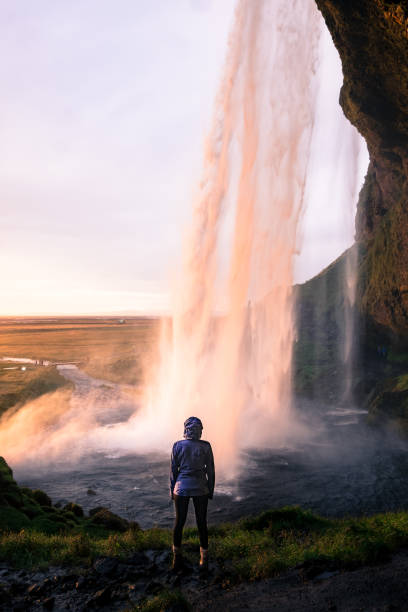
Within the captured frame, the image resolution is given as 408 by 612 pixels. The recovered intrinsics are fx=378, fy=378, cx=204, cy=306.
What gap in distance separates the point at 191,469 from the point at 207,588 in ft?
6.84

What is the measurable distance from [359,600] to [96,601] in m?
4.57

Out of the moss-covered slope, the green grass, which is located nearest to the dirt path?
the green grass

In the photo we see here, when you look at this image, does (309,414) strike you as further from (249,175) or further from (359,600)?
(359,600)

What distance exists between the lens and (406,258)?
3759cm

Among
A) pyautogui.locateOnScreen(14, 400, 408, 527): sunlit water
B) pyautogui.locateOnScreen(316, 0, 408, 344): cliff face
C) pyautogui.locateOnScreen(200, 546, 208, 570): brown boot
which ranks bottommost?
pyautogui.locateOnScreen(14, 400, 408, 527): sunlit water

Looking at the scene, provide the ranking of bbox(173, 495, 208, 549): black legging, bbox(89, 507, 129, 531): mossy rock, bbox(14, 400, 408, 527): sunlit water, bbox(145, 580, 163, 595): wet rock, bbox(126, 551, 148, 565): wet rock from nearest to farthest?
bbox(145, 580, 163, 595): wet rock, bbox(173, 495, 208, 549): black legging, bbox(126, 551, 148, 565): wet rock, bbox(89, 507, 129, 531): mossy rock, bbox(14, 400, 408, 527): sunlit water

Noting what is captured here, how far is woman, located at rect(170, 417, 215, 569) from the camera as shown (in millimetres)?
7594

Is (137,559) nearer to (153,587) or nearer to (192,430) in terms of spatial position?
(153,587)

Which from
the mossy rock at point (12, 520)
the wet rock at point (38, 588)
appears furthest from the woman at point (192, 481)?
the mossy rock at point (12, 520)

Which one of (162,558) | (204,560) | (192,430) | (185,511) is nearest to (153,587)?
(204,560)

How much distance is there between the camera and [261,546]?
9320 mm

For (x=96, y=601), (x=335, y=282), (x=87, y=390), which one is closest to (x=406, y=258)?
(x=96, y=601)

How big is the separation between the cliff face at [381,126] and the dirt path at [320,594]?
20354 millimetres

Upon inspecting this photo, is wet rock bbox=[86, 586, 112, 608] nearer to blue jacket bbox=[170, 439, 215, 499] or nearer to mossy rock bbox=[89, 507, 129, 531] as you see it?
blue jacket bbox=[170, 439, 215, 499]
